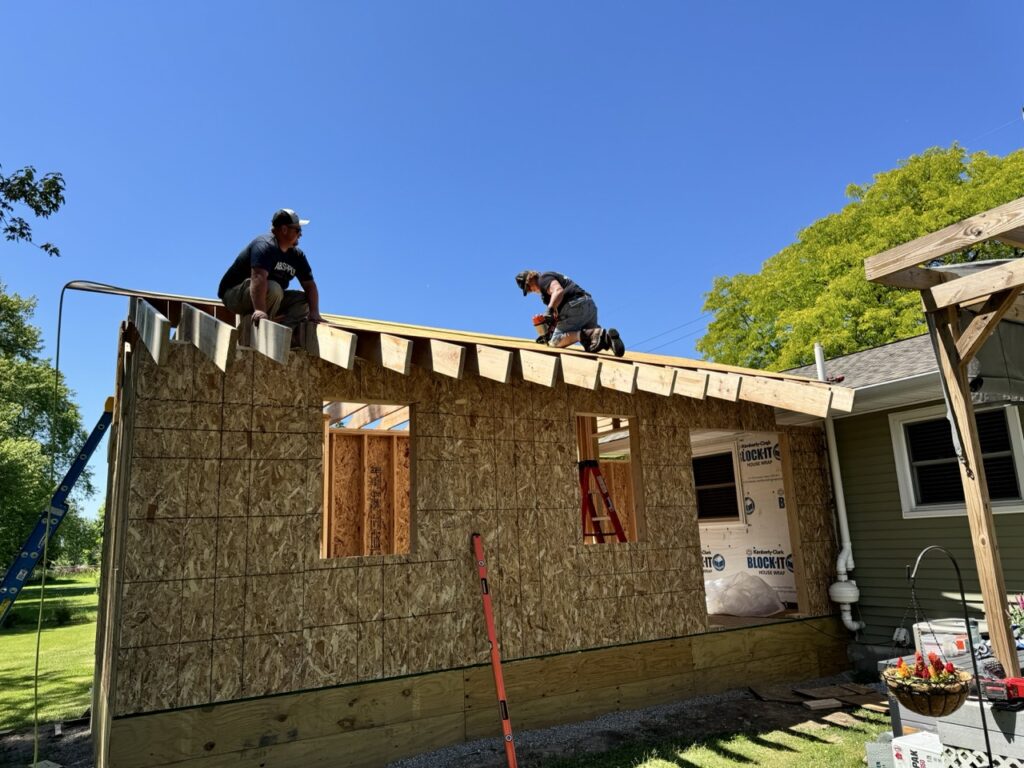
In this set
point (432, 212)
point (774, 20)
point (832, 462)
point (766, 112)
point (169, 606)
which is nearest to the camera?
point (169, 606)

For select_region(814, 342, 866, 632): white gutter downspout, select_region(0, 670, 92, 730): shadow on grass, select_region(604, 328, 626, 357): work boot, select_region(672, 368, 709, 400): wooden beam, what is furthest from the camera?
select_region(814, 342, 866, 632): white gutter downspout

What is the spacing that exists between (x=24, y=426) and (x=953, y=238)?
1624 inches

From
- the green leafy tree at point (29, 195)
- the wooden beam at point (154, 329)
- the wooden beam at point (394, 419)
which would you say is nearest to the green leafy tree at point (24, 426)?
the green leafy tree at point (29, 195)

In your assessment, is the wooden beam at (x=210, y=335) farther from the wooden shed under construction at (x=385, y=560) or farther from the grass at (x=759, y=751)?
the grass at (x=759, y=751)

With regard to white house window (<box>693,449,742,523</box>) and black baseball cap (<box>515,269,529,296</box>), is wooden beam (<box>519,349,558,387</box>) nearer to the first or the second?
black baseball cap (<box>515,269,529,296</box>)

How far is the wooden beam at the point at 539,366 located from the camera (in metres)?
4.54

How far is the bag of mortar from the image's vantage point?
8.52 meters

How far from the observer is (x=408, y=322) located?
6.97 metres

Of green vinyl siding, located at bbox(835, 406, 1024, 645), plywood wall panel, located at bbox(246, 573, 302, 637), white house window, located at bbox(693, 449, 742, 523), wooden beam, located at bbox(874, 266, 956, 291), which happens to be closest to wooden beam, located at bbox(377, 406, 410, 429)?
plywood wall panel, located at bbox(246, 573, 302, 637)

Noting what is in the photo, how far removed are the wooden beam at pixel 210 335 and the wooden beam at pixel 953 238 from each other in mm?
3728

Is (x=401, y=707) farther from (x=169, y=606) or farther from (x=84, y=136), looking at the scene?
(x=84, y=136)

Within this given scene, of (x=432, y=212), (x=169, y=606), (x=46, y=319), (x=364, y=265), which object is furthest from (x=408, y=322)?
(x=46, y=319)

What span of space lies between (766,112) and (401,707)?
63.8 feet

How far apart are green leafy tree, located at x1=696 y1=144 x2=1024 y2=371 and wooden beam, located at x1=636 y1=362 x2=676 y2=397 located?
17.4 m
